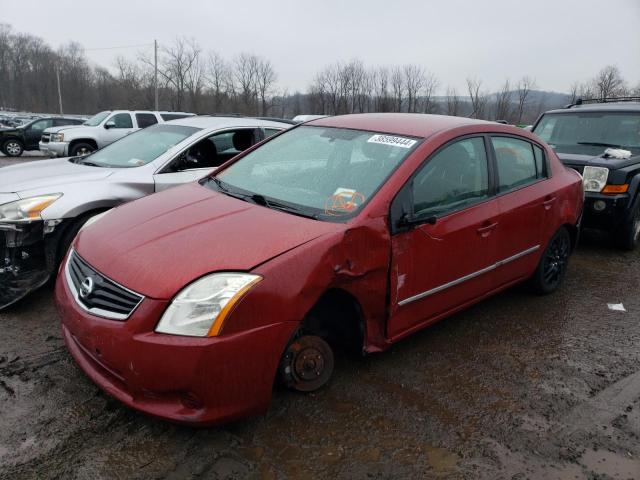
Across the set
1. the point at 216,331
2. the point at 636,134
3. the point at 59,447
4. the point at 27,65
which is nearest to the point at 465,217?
the point at 216,331

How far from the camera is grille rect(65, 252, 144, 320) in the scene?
2.34 metres

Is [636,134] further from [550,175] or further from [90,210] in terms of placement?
[90,210]

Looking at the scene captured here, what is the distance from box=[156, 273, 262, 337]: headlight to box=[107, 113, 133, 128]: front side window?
50.6 ft

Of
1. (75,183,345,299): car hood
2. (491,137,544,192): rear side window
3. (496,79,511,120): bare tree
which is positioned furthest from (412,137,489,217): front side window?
(496,79,511,120): bare tree

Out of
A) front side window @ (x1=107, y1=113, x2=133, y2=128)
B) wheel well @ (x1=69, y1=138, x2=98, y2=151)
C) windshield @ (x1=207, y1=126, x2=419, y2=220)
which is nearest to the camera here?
windshield @ (x1=207, y1=126, x2=419, y2=220)

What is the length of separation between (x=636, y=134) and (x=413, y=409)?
19.0ft

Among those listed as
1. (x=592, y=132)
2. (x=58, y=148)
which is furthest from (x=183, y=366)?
(x=58, y=148)

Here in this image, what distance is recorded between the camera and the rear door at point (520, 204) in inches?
147

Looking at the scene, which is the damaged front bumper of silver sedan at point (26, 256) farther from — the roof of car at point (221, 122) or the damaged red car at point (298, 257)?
the roof of car at point (221, 122)

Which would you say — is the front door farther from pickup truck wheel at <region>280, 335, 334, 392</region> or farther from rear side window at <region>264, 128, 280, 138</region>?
rear side window at <region>264, 128, 280, 138</region>

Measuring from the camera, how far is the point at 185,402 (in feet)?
7.55

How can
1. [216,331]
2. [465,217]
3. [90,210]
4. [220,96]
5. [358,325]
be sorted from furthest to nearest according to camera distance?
[220,96]
[90,210]
[465,217]
[358,325]
[216,331]

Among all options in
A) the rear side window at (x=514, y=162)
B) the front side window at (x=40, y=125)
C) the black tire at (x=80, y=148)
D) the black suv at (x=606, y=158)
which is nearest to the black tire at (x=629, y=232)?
the black suv at (x=606, y=158)

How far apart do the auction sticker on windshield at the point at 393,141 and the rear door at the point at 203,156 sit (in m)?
2.32
